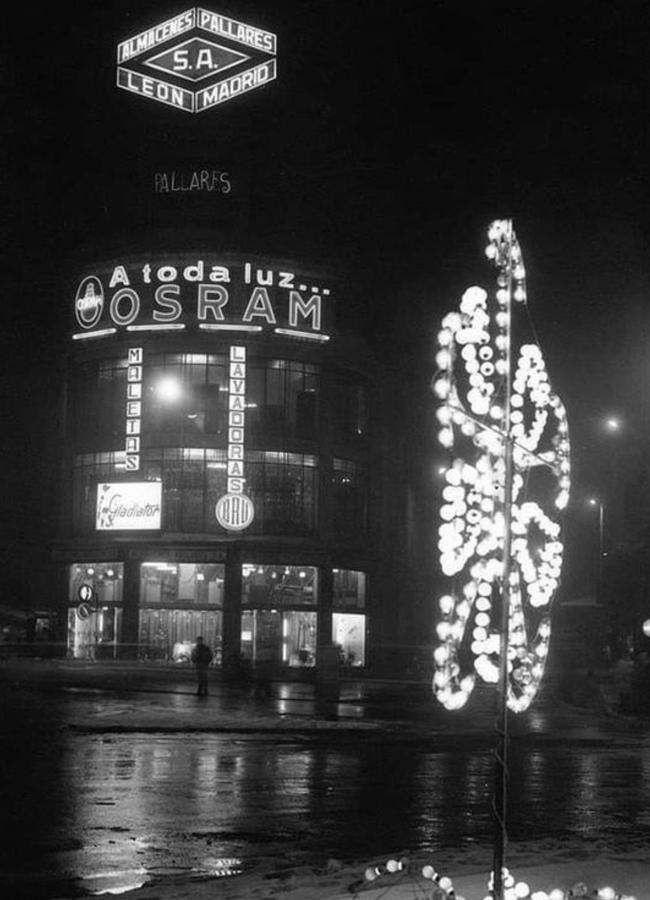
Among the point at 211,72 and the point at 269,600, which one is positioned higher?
the point at 211,72

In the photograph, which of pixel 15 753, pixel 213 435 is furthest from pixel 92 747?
pixel 213 435

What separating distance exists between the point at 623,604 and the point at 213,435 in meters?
21.1

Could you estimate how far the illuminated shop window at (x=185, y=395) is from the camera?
6088 cm

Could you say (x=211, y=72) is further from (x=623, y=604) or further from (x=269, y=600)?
(x=623, y=604)

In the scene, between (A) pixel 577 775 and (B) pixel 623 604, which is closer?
(A) pixel 577 775

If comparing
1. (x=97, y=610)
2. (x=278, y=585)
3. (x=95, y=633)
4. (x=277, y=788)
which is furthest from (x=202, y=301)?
(x=277, y=788)

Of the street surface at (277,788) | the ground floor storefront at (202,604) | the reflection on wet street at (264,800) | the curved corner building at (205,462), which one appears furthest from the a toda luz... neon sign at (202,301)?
the reflection on wet street at (264,800)

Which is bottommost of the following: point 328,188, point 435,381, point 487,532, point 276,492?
point 487,532

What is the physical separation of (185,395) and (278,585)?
10.4m

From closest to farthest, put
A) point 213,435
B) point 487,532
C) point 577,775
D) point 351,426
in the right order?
1. point 487,532
2. point 577,775
3. point 213,435
4. point 351,426

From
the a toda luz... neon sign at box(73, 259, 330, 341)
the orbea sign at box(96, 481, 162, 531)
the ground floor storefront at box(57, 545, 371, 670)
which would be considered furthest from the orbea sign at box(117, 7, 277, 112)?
the ground floor storefront at box(57, 545, 371, 670)

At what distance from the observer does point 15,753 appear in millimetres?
20500

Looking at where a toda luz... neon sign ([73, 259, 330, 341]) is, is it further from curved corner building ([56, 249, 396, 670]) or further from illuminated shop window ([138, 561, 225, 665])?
illuminated shop window ([138, 561, 225, 665])

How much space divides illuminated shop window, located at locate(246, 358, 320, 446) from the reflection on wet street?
37618mm
